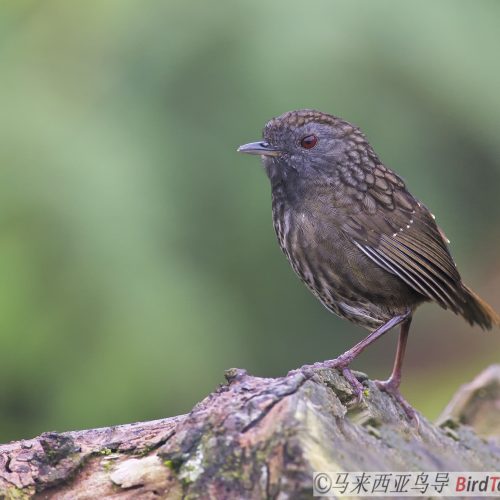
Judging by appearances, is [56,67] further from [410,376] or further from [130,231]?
[410,376]

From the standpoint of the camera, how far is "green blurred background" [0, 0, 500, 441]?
5.86 metres

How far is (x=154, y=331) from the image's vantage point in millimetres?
5887

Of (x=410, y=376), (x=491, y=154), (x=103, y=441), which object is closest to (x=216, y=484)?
(x=103, y=441)

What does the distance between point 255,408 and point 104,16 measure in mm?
4582

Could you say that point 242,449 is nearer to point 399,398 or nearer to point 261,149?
point 399,398

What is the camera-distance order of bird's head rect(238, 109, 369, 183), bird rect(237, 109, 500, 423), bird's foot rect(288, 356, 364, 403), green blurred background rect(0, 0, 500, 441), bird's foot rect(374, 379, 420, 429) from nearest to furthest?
bird's foot rect(288, 356, 364, 403)
bird's foot rect(374, 379, 420, 429)
bird rect(237, 109, 500, 423)
bird's head rect(238, 109, 369, 183)
green blurred background rect(0, 0, 500, 441)

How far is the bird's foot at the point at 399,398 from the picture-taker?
3.54 metres

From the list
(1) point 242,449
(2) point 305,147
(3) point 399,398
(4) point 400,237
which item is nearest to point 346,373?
(3) point 399,398

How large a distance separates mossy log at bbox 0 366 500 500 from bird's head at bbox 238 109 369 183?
1.16 metres

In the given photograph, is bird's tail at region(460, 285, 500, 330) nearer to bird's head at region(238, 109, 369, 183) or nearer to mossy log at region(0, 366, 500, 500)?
bird's head at region(238, 109, 369, 183)

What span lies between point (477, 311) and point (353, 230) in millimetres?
831

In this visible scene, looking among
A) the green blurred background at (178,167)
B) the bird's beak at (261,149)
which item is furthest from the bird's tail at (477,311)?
the green blurred background at (178,167)

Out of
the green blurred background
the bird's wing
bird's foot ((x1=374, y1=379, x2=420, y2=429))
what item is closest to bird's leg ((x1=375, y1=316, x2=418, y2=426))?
bird's foot ((x1=374, y1=379, x2=420, y2=429))

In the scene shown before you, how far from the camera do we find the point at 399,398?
3.77 metres
